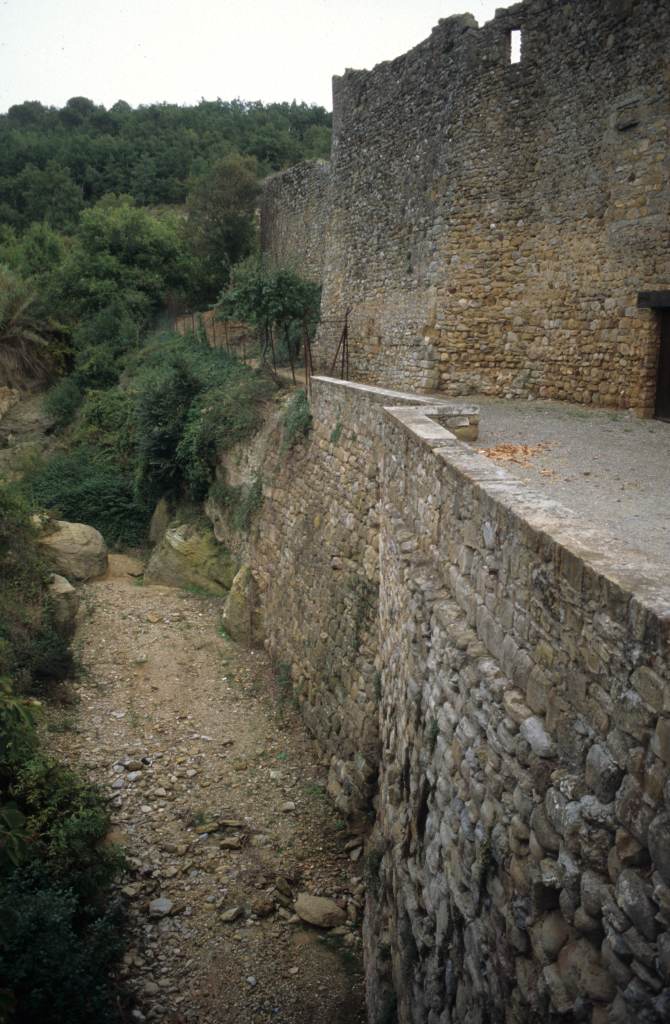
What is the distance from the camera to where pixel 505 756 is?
3.18 metres

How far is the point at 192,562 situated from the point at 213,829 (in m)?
6.59

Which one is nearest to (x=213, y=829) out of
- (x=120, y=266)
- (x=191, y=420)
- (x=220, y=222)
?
(x=191, y=420)

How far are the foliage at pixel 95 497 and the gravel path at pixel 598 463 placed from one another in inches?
352

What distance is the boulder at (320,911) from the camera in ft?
20.8

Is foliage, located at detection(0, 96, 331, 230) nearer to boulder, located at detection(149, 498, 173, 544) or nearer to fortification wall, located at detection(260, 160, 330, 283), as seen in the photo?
fortification wall, located at detection(260, 160, 330, 283)

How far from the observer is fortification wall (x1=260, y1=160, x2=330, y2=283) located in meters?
20.1

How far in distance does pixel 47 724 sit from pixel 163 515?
6.73 meters

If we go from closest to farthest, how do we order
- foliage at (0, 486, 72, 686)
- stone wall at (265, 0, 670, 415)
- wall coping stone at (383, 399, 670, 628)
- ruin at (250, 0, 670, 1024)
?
wall coping stone at (383, 399, 670, 628), ruin at (250, 0, 670, 1024), stone wall at (265, 0, 670, 415), foliage at (0, 486, 72, 686)

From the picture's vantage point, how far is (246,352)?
18.3 m

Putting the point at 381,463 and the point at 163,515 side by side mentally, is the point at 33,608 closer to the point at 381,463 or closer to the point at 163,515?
the point at 163,515

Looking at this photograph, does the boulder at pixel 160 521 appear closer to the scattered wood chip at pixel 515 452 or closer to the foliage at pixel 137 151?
the scattered wood chip at pixel 515 452

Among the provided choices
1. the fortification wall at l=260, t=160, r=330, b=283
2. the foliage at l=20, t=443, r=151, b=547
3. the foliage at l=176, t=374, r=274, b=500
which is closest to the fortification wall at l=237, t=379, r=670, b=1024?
the foliage at l=176, t=374, r=274, b=500

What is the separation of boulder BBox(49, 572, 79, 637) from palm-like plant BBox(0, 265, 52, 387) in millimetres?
12218

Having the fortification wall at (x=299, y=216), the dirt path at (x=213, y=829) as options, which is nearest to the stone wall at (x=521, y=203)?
the dirt path at (x=213, y=829)
